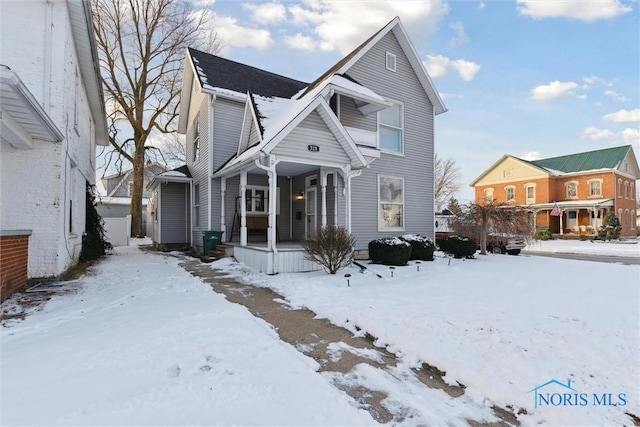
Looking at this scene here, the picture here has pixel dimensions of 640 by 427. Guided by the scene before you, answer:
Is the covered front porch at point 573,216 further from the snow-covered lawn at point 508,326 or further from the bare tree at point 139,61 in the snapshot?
the bare tree at point 139,61

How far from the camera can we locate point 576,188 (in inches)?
1188

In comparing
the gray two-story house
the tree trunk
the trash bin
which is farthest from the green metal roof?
the tree trunk

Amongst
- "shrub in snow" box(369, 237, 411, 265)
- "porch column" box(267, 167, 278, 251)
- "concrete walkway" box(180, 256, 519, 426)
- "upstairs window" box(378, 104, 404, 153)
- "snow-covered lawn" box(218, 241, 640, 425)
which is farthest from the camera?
"upstairs window" box(378, 104, 404, 153)

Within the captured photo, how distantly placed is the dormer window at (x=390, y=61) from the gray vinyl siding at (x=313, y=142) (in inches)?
220

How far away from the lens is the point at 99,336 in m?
4.01

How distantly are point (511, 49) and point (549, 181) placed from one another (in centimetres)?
2474

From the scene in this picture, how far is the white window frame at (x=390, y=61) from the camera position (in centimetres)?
1298

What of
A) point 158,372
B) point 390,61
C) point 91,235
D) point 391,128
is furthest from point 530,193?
point 158,372

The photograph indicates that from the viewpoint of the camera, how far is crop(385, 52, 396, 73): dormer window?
13.0 metres

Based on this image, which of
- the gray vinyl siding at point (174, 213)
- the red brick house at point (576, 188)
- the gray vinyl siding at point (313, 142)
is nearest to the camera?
the gray vinyl siding at point (313, 142)

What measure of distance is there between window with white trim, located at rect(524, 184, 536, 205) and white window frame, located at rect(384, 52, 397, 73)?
25.3 meters

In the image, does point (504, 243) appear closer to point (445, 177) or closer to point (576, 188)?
point (576, 188)

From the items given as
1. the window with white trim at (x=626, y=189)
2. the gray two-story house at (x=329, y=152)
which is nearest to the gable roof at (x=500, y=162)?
the window with white trim at (x=626, y=189)

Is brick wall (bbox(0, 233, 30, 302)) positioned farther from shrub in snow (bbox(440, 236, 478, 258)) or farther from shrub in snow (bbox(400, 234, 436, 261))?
shrub in snow (bbox(440, 236, 478, 258))
